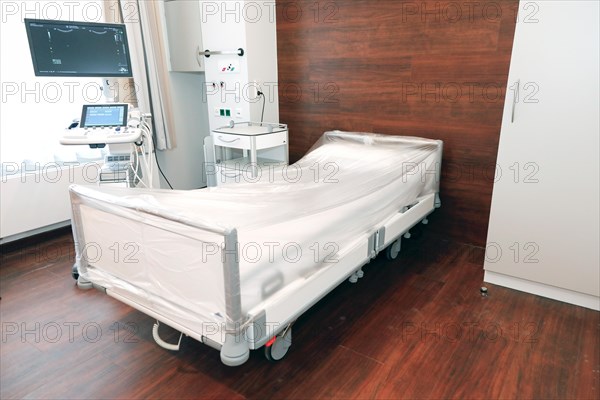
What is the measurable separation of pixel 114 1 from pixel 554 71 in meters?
3.22

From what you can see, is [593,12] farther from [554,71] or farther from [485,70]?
[485,70]

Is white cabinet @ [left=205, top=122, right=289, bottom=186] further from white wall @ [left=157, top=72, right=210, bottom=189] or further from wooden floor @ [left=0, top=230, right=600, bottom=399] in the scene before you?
wooden floor @ [left=0, top=230, right=600, bottom=399]

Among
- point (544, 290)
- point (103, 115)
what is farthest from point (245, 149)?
point (544, 290)

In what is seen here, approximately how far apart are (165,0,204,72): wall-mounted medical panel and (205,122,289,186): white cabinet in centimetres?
79

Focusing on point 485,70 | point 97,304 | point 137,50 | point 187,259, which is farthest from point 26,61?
point 485,70

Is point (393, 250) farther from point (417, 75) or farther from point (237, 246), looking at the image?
point (237, 246)

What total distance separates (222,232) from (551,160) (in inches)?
71.9

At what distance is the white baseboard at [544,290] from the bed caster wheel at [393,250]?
0.59m

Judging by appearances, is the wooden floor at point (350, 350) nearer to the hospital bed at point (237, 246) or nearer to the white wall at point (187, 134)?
the hospital bed at point (237, 246)

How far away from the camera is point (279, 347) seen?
6.02ft

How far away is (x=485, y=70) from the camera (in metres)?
2.75

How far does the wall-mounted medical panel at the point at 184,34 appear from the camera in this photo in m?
3.62

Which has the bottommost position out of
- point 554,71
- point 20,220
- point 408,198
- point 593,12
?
point 20,220

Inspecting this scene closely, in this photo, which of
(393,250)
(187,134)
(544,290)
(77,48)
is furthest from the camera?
(187,134)
